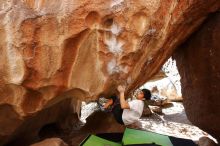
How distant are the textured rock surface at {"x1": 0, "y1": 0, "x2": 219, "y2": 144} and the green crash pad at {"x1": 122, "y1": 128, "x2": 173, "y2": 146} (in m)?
1.08

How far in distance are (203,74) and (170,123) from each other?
424 centimetres

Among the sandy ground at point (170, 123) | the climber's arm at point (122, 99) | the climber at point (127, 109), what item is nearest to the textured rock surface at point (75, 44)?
the climber's arm at point (122, 99)

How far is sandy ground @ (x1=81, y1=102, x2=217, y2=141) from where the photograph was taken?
8.45 metres

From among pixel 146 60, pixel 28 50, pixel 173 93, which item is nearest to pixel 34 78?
pixel 28 50

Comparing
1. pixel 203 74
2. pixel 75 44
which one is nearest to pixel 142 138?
pixel 203 74

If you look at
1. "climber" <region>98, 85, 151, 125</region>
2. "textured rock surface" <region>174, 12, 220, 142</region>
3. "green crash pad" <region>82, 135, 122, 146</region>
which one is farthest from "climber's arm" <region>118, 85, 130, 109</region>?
"textured rock surface" <region>174, 12, 220, 142</region>

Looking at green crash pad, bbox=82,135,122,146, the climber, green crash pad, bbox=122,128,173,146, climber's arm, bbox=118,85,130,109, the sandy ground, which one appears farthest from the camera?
the sandy ground

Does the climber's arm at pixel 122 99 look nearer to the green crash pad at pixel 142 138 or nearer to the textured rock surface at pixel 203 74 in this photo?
the green crash pad at pixel 142 138

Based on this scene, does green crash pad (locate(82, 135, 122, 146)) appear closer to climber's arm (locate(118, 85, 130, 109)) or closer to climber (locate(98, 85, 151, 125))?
climber (locate(98, 85, 151, 125))

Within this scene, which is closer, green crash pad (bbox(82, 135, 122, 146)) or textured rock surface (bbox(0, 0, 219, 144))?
textured rock surface (bbox(0, 0, 219, 144))

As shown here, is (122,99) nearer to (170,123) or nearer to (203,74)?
(203,74)

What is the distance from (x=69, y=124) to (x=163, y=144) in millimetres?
2881

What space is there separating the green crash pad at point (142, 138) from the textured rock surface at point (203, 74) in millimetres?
959

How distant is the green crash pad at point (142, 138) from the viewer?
5.45m
